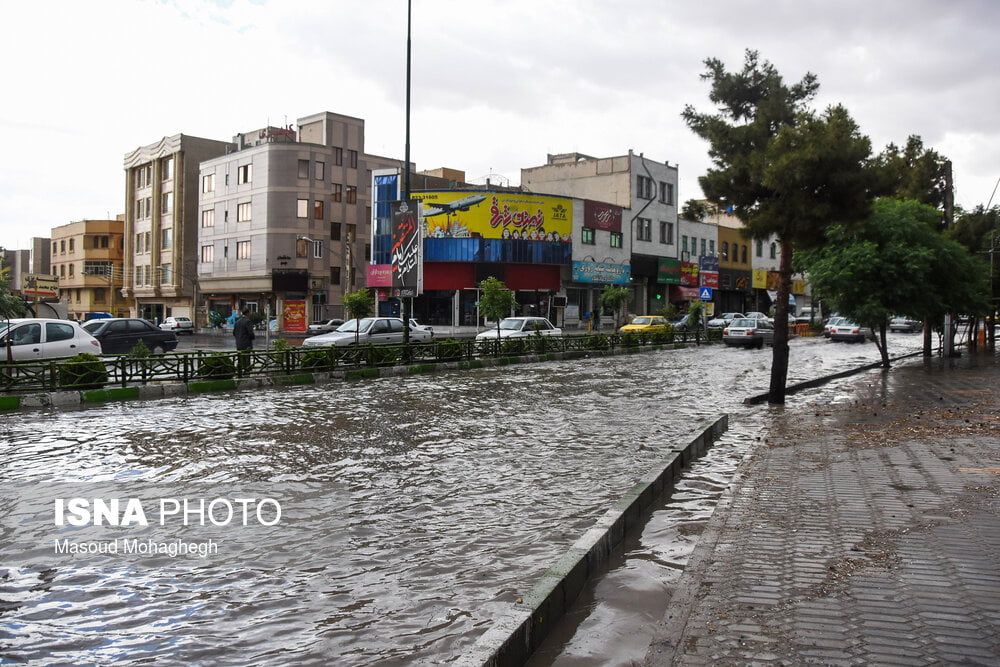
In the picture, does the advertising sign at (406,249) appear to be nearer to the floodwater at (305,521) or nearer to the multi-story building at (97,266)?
the floodwater at (305,521)

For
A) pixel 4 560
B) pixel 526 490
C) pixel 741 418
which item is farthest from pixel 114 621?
pixel 741 418

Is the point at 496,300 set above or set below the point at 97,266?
below

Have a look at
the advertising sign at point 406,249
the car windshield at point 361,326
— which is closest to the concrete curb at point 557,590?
the advertising sign at point 406,249

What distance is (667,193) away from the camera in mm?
60031

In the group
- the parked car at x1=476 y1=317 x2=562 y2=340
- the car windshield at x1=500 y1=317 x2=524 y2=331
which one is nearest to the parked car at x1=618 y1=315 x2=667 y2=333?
the parked car at x1=476 y1=317 x2=562 y2=340

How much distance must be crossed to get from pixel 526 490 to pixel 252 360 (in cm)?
1234

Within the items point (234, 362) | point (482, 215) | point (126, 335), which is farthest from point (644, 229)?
point (234, 362)

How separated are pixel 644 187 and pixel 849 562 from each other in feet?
178

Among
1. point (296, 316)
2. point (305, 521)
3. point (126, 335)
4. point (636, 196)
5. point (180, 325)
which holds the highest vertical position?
point (636, 196)

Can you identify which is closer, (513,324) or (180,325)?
(513,324)

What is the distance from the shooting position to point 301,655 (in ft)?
12.7

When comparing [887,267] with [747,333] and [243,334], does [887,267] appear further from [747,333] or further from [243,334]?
[243,334]

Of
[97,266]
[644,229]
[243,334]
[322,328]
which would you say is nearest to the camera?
[243,334]

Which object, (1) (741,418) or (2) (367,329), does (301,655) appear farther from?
(2) (367,329)
